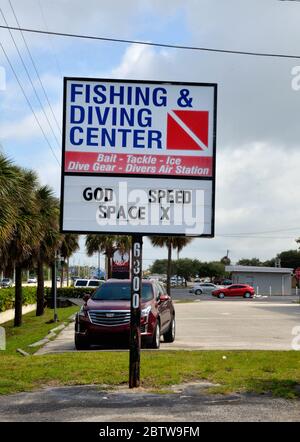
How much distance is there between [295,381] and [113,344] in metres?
6.26

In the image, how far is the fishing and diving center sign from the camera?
9.01 meters

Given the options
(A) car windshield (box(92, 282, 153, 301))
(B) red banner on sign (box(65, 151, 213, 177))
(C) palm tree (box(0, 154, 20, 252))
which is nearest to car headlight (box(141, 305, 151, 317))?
(A) car windshield (box(92, 282, 153, 301))

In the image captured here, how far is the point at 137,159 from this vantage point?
9.05 m

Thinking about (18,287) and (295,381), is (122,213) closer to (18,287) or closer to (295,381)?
(295,381)

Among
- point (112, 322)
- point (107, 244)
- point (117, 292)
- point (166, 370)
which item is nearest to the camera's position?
point (166, 370)

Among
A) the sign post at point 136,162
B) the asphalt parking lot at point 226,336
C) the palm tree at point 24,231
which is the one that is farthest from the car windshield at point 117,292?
the palm tree at point 24,231

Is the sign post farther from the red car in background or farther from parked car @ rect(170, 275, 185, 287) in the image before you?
parked car @ rect(170, 275, 185, 287)

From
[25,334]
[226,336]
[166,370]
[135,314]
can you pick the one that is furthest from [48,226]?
[135,314]

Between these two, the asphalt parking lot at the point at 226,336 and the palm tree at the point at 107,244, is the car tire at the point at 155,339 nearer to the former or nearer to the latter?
the asphalt parking lot at the point at 226,336

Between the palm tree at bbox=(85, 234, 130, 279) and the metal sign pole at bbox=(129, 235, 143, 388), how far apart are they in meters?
41.2

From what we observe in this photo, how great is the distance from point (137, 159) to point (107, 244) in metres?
42.5

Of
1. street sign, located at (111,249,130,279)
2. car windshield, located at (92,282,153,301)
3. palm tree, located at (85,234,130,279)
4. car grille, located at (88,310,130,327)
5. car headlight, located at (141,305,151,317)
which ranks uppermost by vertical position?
palm tree, located at (85,234,130,279)

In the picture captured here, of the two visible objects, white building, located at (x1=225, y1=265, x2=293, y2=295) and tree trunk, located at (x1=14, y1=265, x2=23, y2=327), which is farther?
white building, located at (x1=225, y1=265, x2=293, y2=295)

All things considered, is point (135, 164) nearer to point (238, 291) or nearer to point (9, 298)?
point (9, 298)
